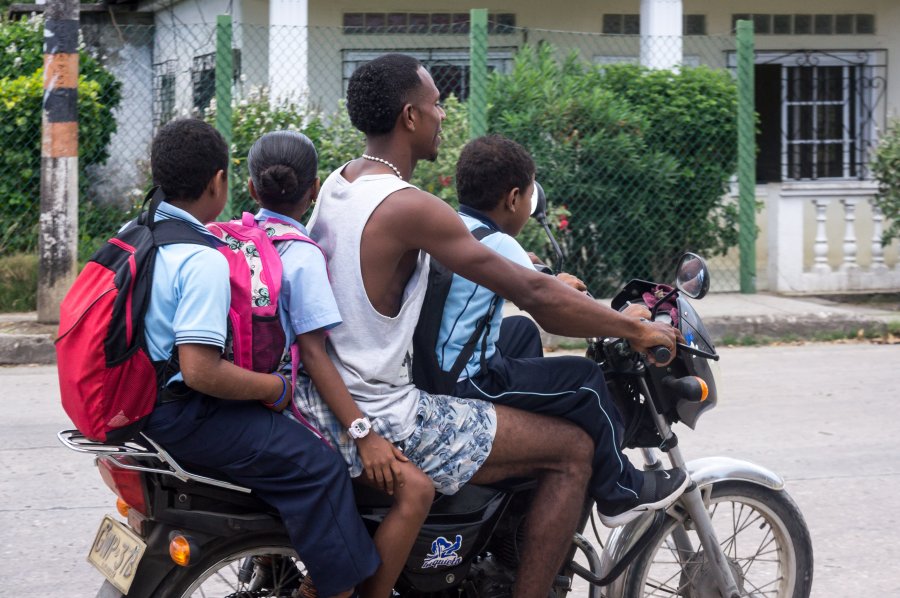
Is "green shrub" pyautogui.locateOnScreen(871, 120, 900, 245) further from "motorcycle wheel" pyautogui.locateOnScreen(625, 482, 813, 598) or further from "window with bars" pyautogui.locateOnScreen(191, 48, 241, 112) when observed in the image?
"motorcycle wheel" pyautogui.locateOnScreen(625, 482, 813, 598)

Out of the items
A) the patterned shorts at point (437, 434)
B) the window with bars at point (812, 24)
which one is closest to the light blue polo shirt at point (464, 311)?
the patterned shorts at point (437, 434)

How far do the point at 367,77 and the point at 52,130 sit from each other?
623 cm

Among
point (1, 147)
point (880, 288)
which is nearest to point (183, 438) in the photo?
point (1, 147)

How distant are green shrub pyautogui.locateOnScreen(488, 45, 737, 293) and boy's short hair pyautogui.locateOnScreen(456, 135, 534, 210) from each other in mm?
6375

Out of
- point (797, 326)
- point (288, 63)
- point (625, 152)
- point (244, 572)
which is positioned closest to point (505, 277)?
point (244, 572)

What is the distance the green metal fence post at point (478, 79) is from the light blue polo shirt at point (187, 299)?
22.6ft

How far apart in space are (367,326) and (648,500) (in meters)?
0.91

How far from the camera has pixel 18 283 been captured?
31.5 ft

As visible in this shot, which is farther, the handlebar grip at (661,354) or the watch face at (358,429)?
the handlebar grip at (661,354)

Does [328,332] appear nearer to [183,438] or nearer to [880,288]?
[183,438]

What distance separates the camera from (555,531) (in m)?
2.92

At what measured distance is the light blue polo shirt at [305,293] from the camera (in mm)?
2658

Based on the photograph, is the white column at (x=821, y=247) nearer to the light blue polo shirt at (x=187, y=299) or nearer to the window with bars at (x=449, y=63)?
the window with bars at (x=449, y=63)

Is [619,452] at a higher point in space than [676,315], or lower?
lower
